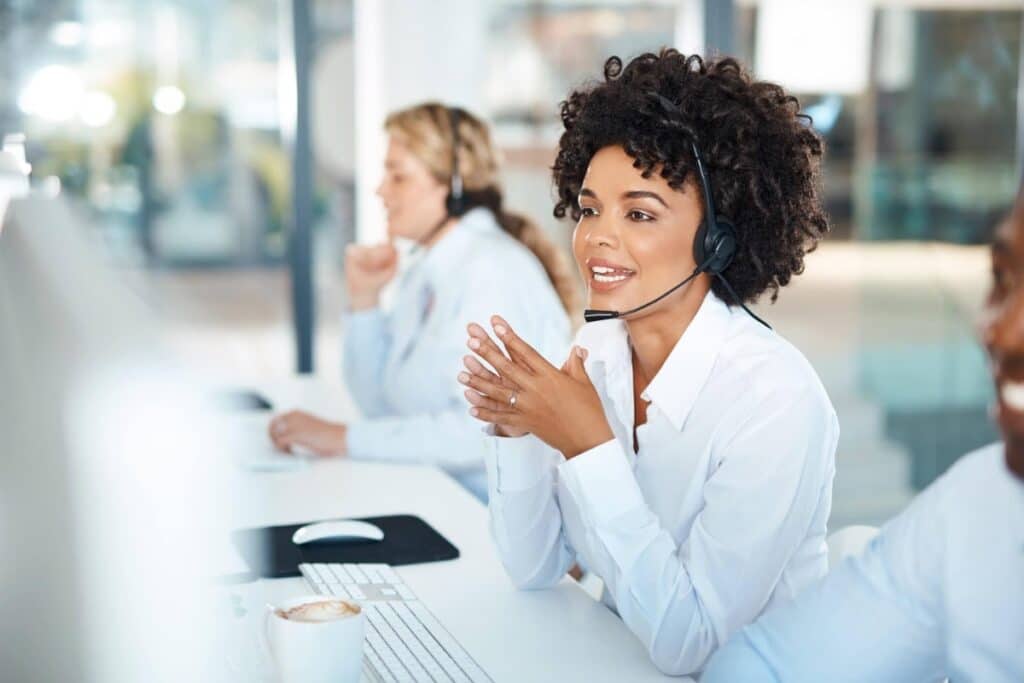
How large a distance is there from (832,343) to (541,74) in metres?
1.45

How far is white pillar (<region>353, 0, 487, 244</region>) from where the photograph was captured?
4348mm

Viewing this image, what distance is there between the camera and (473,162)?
273 centimetres

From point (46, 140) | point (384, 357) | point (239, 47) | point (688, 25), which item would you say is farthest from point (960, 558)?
point (239, 47)

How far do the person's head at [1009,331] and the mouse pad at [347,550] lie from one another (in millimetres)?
909

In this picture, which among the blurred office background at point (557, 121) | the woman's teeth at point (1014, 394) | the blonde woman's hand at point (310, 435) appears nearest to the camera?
the woman's teeth at point (1014, 394)

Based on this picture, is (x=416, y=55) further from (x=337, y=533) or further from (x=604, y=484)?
(x=604, y=484)

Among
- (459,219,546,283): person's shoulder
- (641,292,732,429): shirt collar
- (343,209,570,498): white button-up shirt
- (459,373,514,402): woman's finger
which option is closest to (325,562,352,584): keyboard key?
(459,373,514,402): woman's finger

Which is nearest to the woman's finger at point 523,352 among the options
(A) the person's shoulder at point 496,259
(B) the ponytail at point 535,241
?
(A) the person's shoulder at point 496,259

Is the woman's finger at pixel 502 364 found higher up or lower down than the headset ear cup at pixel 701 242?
lower down

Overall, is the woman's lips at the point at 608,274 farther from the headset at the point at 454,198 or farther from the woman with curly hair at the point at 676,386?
the headset at the point at 454,198

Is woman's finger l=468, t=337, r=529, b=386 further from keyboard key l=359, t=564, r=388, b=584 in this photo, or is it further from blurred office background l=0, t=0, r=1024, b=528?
blurred office background l=0, t=0, r=1024, b=528

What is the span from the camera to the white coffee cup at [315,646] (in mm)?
1005

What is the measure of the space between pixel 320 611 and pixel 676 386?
1.90 feet

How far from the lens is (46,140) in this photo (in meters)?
4.11
